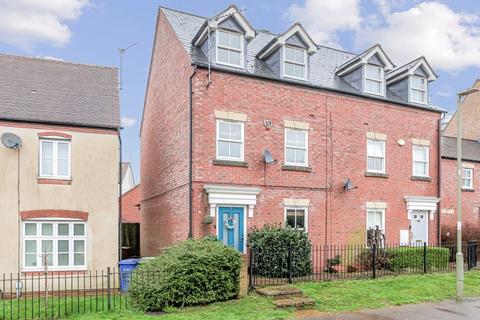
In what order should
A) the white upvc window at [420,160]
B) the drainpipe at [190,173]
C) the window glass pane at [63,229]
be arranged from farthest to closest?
the white upvc window at [420,160], the drainpipe at [190,173], the window glass pane at [63,229]

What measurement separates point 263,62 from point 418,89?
741cm

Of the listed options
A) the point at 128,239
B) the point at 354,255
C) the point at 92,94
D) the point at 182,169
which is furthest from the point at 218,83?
the point at 128,239

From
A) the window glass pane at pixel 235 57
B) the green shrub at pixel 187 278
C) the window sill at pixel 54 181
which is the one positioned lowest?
the green shrub at pixel 187 278

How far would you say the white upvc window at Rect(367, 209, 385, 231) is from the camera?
61.2ft

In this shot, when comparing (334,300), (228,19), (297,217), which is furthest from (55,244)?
(228,19)

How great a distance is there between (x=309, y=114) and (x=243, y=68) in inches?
122

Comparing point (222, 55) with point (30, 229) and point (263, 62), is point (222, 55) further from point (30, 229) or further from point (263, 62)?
point (30, 229)

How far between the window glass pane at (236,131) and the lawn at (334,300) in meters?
5.50

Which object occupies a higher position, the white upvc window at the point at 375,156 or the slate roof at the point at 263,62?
the slate roof at the point at 263,62

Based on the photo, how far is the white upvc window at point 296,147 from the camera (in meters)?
17.1

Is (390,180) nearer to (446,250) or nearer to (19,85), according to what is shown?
(446,250)

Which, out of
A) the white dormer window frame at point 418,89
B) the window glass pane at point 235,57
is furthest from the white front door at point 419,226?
the window glass pane at point 235,57

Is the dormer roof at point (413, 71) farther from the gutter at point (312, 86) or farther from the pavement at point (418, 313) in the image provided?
the pavement at point (418, 313)

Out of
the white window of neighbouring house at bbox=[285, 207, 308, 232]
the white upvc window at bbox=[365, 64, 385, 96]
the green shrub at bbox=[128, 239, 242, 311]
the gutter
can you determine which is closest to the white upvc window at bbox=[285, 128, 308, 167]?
the white window of neighbouring house at bbox=[285, 207, 308, 232]
